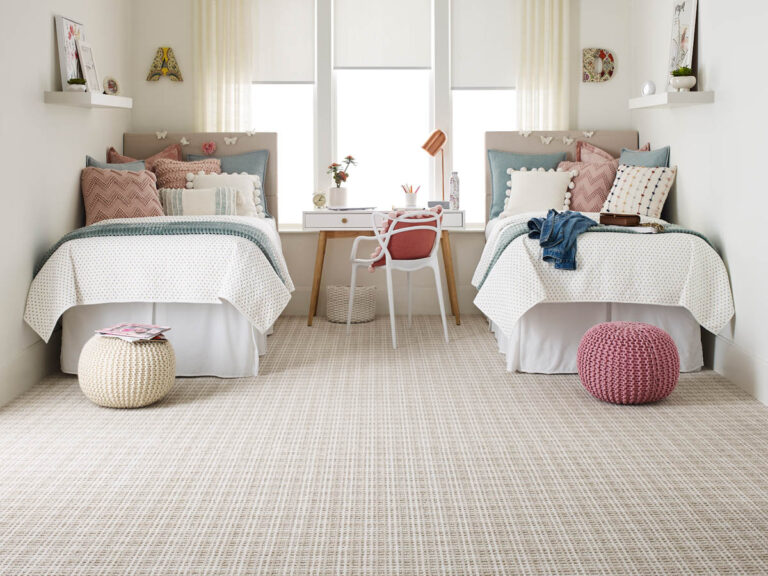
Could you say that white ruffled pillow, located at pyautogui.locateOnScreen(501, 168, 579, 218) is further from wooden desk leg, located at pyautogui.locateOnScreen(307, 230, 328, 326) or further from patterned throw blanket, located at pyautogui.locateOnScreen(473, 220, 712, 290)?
wooden desk leg, located at pyautogui.locateOnScreen(307, 230, 328, 326)

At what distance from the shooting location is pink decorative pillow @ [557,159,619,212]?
5348 mm

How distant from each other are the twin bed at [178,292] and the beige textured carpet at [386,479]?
18cm

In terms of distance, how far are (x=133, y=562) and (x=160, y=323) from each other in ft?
6.75

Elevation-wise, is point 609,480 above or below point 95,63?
below

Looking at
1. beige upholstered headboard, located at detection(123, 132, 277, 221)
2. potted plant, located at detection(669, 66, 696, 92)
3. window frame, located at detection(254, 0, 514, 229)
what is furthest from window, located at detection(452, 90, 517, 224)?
potted plant, located at detection(669, 66, 696, 92)

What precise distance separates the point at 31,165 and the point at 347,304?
2176 mm

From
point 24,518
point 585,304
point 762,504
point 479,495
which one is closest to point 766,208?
point 585,304

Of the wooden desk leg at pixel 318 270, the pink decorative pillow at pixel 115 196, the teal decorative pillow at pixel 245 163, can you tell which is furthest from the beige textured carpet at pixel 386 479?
the teal decorative pillow at pixel 245 163

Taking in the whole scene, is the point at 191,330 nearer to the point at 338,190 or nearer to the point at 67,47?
the point at 67,47

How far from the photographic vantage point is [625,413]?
3527 mm

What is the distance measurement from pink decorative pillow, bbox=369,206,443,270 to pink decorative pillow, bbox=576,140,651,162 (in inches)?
53.3

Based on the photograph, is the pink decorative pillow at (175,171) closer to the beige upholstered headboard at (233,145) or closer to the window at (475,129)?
the beige upholstered headboard at (233,145)

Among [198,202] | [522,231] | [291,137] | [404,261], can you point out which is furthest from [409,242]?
[291,137]

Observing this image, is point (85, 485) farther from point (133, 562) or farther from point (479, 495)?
point (479, 495)
